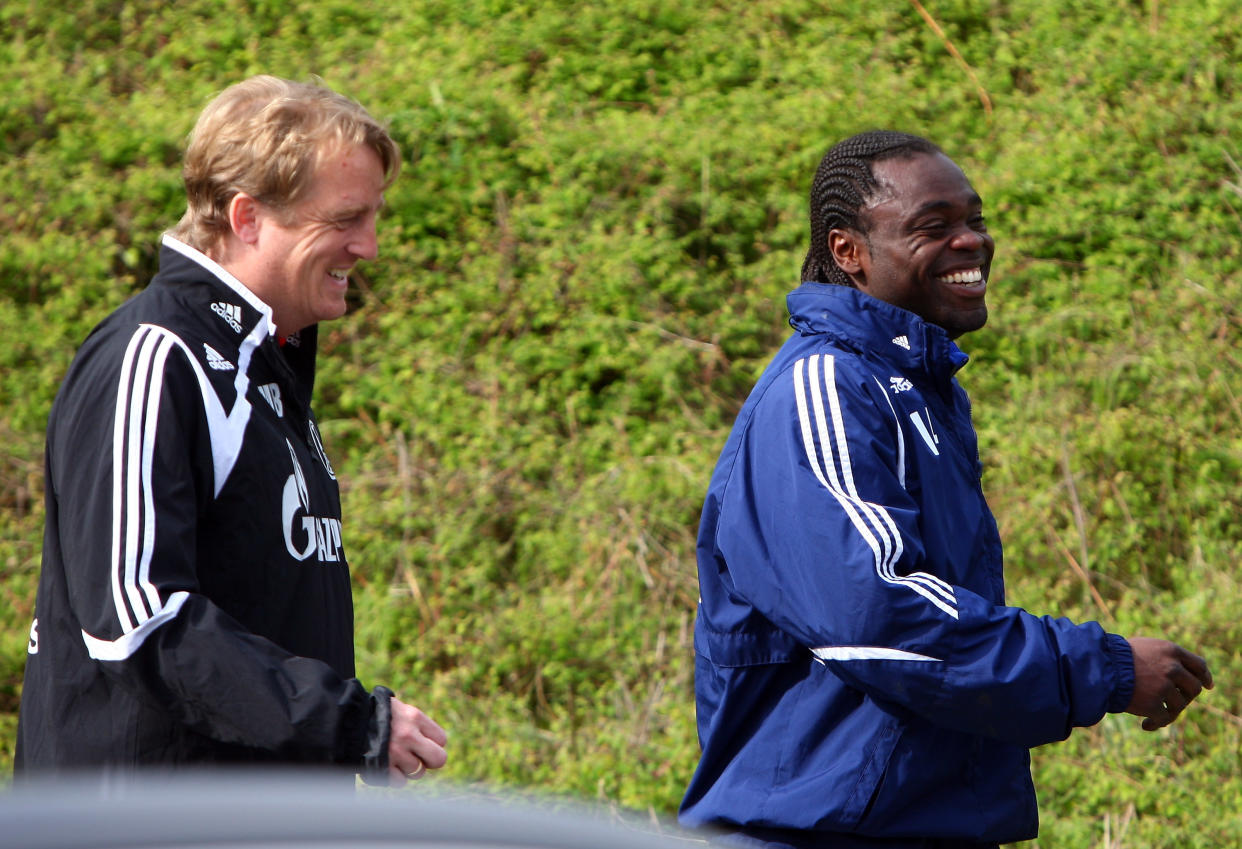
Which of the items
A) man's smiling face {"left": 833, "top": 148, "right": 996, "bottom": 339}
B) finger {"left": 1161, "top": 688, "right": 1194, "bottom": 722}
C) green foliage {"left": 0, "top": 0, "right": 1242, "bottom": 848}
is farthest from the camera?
green foliage {"left": 0, "top": 0, "right": 1242, "bottom": 848}

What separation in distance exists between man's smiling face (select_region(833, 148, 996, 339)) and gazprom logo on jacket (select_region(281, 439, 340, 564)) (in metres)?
1.16

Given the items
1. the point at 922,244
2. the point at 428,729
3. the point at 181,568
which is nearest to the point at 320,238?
the point at 181,568

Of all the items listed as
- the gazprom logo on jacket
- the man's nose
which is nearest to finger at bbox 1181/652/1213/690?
the gazprom logo on jacket

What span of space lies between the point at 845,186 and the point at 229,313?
1.24 m

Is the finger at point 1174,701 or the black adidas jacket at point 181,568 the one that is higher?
the black adidas jacket at point 181,568

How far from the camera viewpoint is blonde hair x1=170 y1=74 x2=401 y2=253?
8.43 ft

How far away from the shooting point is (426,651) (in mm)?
5770

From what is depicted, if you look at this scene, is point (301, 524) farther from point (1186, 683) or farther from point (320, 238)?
point (1186, 683)

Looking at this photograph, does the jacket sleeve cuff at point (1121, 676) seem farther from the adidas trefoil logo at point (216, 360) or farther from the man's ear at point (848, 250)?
the adidas trefoil logo at point (216, 360)

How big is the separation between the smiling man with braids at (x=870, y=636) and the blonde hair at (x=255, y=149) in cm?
95

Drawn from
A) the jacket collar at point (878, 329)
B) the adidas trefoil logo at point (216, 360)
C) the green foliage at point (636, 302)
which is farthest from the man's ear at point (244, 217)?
the green foliage at point (636, 302)

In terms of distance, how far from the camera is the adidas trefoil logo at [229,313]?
8.23 ft

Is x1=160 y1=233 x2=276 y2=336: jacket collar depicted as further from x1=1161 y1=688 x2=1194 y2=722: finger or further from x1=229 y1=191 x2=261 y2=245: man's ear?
x1=1161 y1=688 x2=1194 y2=722: finger

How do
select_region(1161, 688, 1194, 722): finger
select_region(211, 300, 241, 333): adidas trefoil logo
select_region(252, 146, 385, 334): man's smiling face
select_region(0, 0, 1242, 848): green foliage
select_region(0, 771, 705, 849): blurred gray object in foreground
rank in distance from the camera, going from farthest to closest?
select_region(0, 0, 1242, 848): green foliage → select_region(252, 146, 385, 334): man's smiling face → select_region(211, 300, 241, 333): adidas trefoil logo → select_region(1161, 688, 1194, 722): finger → select_region(0, 771, 705, 849): blurred gray object in foreground
